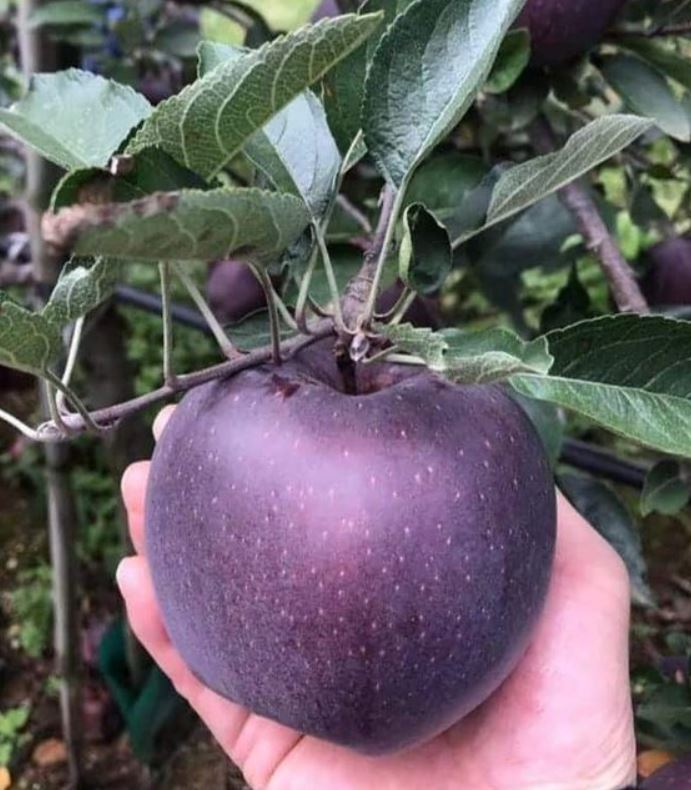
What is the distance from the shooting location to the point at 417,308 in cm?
95

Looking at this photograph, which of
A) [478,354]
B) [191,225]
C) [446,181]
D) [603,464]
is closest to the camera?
[191,225]

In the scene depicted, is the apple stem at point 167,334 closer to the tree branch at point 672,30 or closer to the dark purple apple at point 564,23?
the dark purple apple at point 564,23

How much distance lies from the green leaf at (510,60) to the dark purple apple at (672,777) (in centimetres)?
46

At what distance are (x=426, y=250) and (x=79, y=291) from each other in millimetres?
166

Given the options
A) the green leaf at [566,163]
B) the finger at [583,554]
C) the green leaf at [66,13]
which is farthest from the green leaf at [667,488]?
the green leaf at [66,13]

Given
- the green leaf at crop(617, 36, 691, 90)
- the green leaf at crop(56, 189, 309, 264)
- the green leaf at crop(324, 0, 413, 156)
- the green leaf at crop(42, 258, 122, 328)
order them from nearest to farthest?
1. the green leaf at crop(56, 189, 309, 264)
2. the green leaf at crop(42, 258, 122, 328)
3. the green leaf at crop(324, 0, 413, 156)
4. the green leaf at crop(617, 36, 691, 90)

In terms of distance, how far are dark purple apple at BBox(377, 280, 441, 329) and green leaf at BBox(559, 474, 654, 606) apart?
185mm

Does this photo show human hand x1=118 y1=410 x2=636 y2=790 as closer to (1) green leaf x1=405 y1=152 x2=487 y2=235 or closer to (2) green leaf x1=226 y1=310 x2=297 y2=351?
(2) green leaf x1=226 y1=310 x2=297 y2=351

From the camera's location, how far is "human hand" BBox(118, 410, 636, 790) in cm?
76

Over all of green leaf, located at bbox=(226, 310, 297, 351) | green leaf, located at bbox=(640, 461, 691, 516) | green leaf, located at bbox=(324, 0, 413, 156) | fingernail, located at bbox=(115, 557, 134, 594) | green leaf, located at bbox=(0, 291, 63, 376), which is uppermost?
green leaf, located at bbox=(324, 0, 413, 156)

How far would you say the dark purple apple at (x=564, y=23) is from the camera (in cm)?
80

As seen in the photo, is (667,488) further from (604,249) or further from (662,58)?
(662,58)

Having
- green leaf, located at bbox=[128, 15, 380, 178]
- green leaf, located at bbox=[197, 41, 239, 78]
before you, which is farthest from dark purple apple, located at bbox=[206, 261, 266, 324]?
green leaf, located at bbox=[128, 15, 380, 178]

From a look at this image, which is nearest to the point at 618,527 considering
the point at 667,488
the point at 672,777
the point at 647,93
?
the point at 667,488
